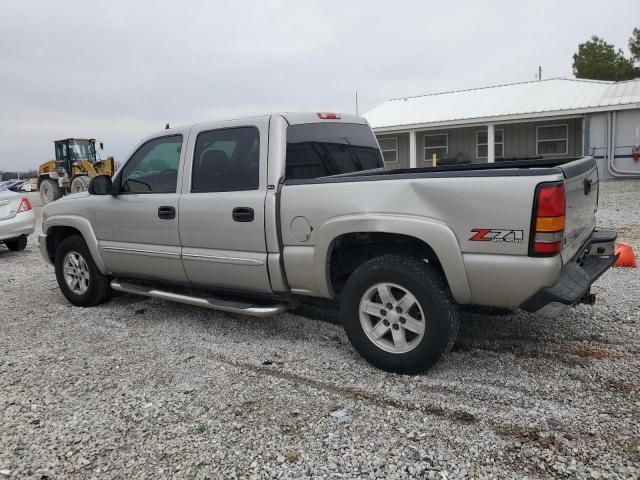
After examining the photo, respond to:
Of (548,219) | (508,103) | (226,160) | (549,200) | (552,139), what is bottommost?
(548,219)

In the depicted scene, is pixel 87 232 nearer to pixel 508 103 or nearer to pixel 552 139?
pixel 552 139

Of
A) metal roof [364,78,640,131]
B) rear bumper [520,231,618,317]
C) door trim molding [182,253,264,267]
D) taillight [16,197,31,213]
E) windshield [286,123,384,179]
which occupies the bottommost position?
rear bumper [520,231,618,317]

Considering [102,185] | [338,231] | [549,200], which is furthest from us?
[102,185]

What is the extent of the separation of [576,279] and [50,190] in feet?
79.0

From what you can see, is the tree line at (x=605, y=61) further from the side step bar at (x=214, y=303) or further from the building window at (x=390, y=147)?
the side step bar at (x=214, y=303)

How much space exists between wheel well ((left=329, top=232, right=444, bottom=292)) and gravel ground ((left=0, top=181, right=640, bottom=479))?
2.09 ft

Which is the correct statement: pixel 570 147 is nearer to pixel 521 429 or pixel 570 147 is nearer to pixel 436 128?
pixel 436 128

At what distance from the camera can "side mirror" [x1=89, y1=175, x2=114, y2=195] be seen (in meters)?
5.01

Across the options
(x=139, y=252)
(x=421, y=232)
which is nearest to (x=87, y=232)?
(x=139, y=252)

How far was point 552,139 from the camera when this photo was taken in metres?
19.5

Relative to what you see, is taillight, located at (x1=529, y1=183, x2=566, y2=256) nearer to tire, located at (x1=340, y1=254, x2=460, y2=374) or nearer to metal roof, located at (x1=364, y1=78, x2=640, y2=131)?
tire, located at (x1=340, y1=254, x2=460, y2=374)

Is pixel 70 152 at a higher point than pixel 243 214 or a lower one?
higher

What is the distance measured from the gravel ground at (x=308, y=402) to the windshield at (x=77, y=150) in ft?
65.2

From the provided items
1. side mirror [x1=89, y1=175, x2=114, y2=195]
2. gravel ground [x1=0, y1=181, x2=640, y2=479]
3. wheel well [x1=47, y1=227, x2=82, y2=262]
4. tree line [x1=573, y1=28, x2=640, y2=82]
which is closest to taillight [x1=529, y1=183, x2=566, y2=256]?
gravel ground [x1=0, y1=181, x2=640, y2=479]
